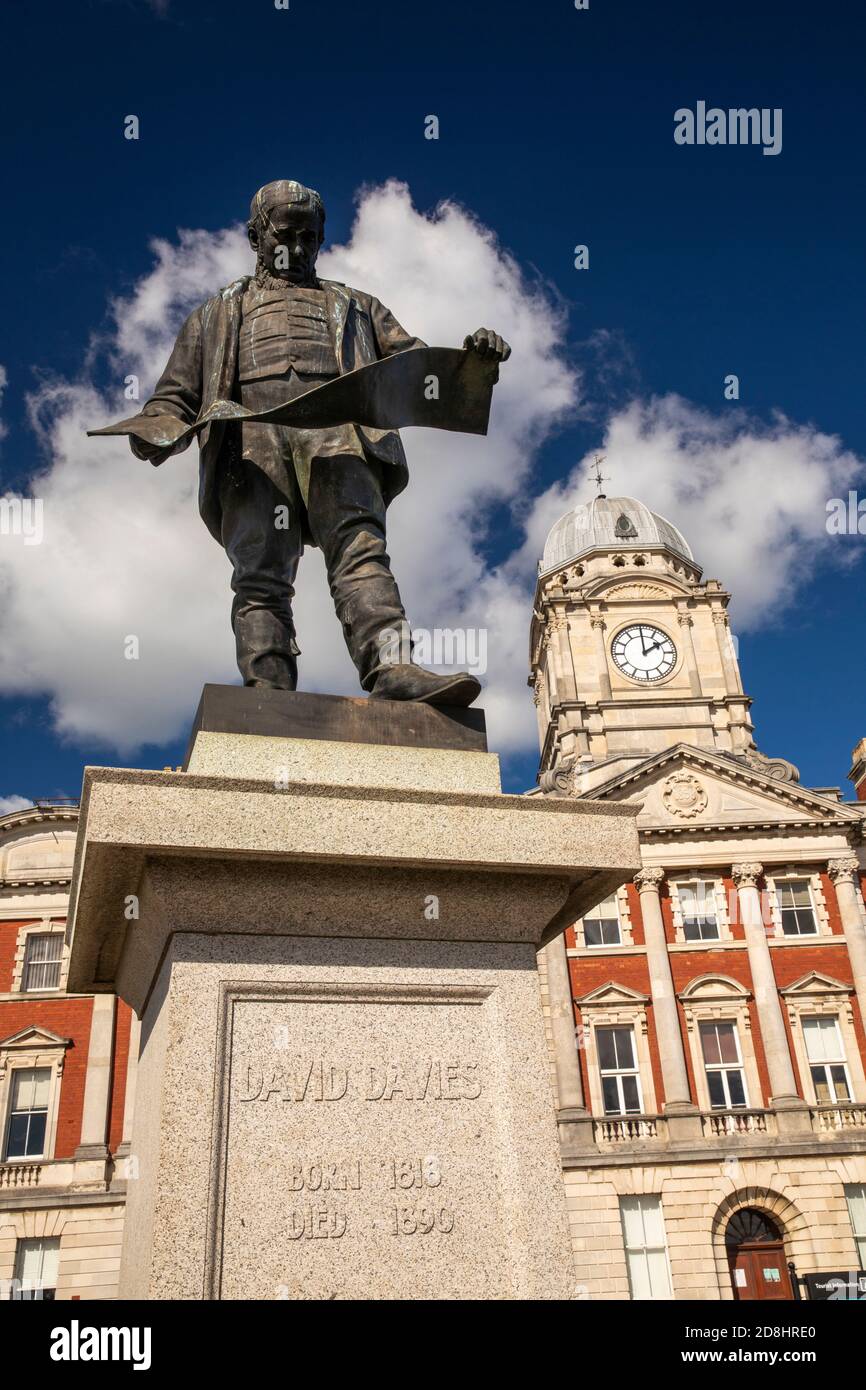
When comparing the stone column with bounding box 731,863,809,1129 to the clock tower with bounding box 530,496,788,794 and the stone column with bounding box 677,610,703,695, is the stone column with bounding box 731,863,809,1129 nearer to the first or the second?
the clock tower with bounding box 530,496,788,794

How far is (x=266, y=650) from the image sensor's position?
405 centimetres

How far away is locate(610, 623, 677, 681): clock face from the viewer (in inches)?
1620

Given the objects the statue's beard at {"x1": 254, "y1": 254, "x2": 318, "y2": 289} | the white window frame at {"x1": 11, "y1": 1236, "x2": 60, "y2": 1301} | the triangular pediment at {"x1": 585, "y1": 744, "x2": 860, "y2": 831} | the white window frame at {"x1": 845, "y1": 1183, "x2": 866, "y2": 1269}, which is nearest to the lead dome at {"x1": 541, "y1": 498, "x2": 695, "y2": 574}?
the triangular pediment at {"x1": 585, "y1": 744, "x2": 860, "y2": 831}

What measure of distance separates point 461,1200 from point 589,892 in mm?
1091

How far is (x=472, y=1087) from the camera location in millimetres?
3189

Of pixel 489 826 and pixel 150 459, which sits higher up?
→ pixel 150 459

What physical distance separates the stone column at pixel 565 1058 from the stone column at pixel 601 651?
12.4 metres

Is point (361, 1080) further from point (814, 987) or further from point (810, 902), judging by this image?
point (810, 902)

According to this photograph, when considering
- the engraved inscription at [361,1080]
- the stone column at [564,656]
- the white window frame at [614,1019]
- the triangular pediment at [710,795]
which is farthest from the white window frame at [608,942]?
the engraved inscription at [361,1080]

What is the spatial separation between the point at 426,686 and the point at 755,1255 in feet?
95.6

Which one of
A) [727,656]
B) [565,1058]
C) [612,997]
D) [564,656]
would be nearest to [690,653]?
[727,656]
